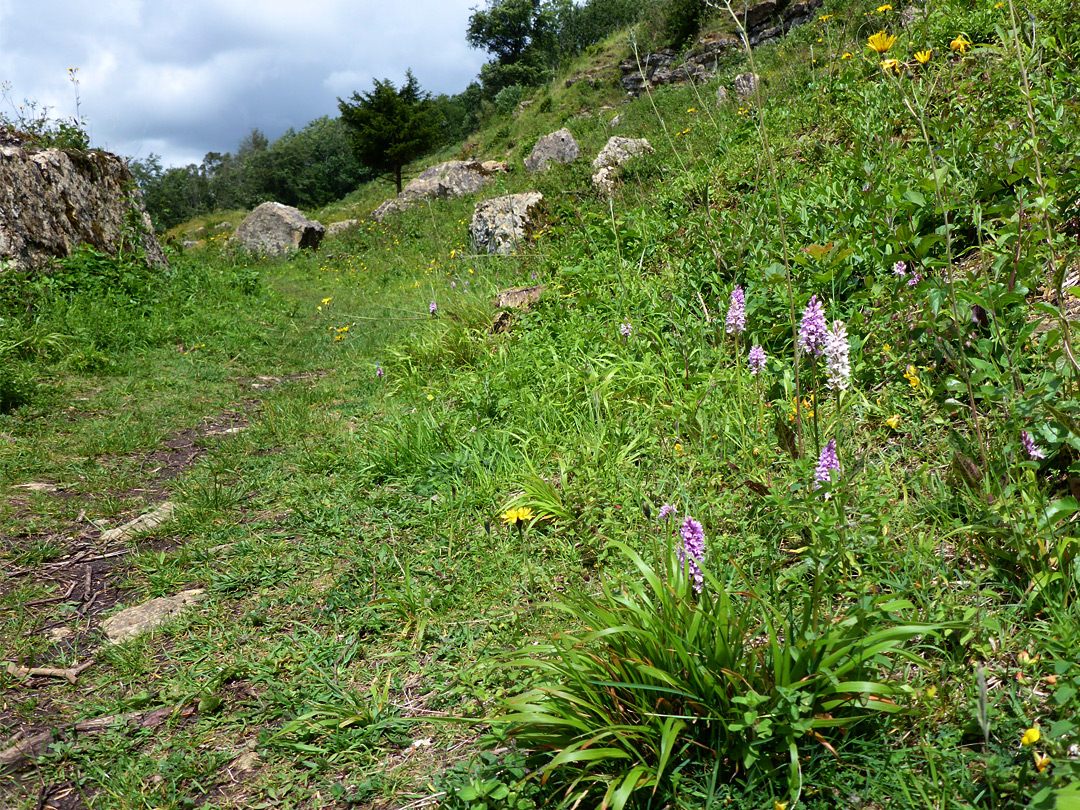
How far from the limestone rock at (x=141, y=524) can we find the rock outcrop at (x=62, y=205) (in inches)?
189

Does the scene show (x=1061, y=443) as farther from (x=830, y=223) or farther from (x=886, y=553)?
(x=830, y=223)

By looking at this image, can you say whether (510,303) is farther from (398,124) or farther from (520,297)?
(398,124)

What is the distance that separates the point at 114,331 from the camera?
19.2 feet

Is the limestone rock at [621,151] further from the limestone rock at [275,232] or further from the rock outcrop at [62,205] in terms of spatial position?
the limestone rock at [275,232]

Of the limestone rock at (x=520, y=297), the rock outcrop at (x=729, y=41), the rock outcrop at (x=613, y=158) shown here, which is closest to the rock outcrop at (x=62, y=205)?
the limestone rock at (x=520, y=297)

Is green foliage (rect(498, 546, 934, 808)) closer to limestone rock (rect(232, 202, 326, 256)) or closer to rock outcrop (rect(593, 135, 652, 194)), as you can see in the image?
rock outcrop (rect(593, 135, 652, 194))

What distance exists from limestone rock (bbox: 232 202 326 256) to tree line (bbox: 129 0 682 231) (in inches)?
170

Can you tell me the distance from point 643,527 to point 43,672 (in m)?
2.16

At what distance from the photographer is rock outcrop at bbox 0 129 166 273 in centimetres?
630

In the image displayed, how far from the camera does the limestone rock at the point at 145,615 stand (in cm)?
230

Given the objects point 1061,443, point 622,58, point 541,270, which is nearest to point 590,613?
point 1061,443

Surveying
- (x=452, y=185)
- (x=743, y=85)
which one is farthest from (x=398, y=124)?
(x=743, y=85)

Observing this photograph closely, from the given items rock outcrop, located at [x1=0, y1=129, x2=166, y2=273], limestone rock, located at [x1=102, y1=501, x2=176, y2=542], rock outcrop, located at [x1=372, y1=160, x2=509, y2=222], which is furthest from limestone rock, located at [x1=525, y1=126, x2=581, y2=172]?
limestone rock, located at [x1=102, y1=501, x2=176, y2=542]

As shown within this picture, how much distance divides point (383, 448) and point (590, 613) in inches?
76.5
